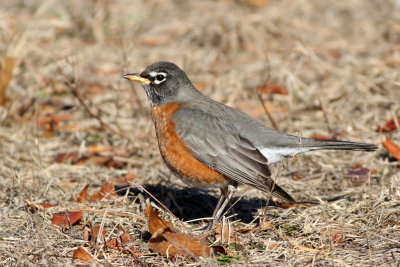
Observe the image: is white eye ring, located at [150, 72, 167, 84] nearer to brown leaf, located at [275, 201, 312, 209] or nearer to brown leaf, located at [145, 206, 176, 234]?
brown leaf, located at [275, 201, 312, 209]

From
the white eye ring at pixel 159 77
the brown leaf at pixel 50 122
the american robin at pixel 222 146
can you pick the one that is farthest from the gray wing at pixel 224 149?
the brown leaf at pixel 50 122

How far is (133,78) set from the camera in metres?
5.70

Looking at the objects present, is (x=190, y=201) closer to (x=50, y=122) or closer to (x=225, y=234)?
(x=225, y=234)

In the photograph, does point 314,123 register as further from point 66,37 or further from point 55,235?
point 66,37

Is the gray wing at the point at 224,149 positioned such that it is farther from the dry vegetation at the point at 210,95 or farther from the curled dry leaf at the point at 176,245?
the curled dry leaf at the point at 176,245

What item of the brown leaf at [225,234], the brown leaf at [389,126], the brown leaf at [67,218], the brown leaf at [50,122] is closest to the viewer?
Answer: the brown leaf at [225,234]

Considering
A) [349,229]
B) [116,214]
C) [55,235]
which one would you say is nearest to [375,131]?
[349,229]

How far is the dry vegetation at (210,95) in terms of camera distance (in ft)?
14.6

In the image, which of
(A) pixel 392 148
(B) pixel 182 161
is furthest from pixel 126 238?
(A) pixel 392 148

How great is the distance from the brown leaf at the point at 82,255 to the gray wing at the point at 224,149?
1372mm

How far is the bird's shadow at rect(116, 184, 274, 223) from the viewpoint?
5535 millimetres

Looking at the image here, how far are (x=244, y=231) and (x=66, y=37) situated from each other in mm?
6426

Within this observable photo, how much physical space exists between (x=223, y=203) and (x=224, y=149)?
0.50 metres

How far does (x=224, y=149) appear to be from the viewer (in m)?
5.09
